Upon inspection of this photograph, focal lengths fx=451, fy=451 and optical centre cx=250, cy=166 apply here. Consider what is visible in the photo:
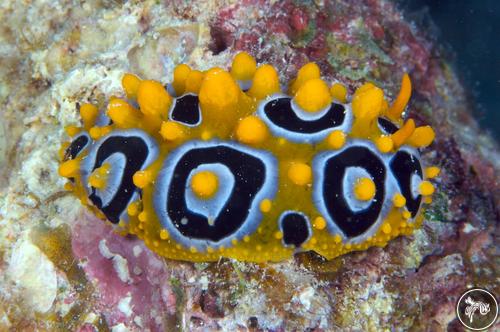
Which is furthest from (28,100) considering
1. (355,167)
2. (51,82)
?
(355,167)

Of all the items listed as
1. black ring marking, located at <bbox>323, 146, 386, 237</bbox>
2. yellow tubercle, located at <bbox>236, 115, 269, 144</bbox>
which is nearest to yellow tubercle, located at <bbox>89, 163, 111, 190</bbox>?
yellow tubercle, located at <bbox>236, 115, 269, 144</bbox>

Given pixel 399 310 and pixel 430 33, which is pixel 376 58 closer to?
pixel 430 33

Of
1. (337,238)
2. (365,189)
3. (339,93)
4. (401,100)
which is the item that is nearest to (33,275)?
(337,238)

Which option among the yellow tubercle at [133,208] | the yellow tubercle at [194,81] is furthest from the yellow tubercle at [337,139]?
the yellow tubercle at [133,208]

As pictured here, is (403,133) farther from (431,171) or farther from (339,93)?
(339,93)

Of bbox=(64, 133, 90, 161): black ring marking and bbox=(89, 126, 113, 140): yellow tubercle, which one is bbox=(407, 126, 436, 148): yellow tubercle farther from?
bbox=(64, 133, 90, 161): black ring marking
